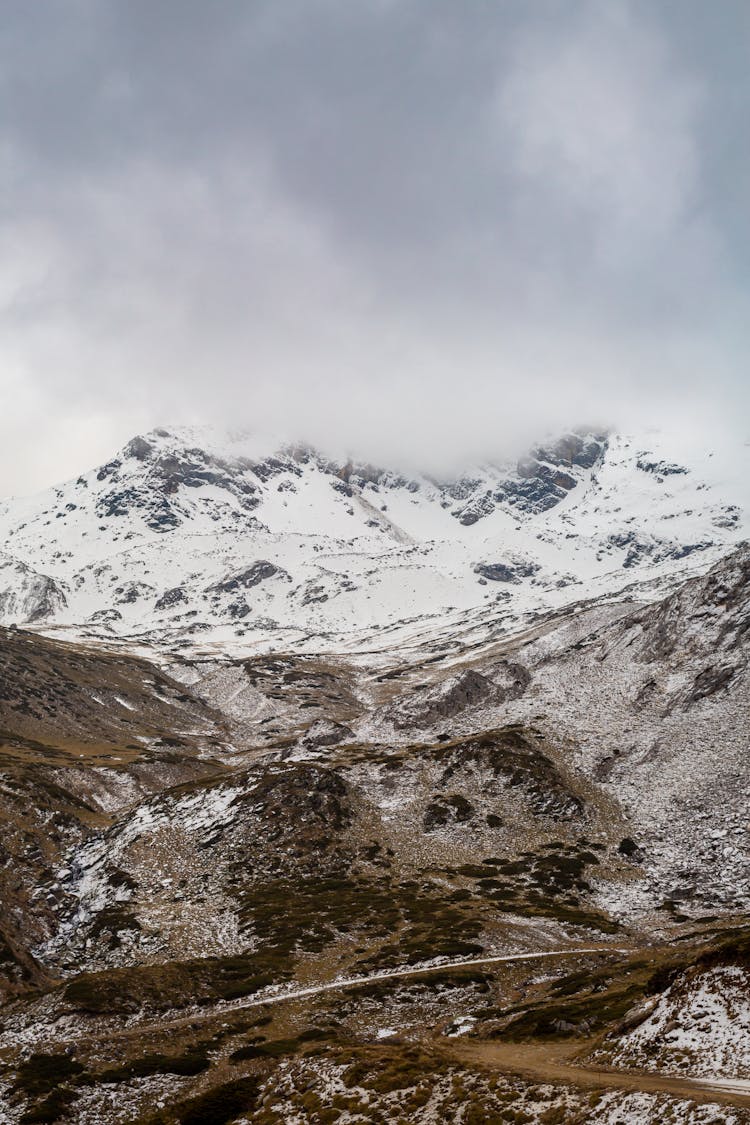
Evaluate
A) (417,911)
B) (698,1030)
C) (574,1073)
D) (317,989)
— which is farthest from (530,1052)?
(417,911)

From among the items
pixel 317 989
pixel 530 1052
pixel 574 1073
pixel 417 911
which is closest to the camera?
pixel 574 1073

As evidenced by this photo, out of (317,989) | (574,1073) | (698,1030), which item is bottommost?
(317,989)

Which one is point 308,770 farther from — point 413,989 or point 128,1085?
point 128,1085

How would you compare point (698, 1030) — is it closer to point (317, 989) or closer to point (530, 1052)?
point (530, 1052)

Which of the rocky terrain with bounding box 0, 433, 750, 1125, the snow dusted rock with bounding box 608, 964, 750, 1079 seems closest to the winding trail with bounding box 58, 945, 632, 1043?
the rocky terrain with bounding box 0, 433, 750, 1125

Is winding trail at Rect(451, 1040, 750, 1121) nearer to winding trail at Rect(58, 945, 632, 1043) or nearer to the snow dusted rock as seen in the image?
the snow dusted rock

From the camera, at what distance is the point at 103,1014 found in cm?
4500

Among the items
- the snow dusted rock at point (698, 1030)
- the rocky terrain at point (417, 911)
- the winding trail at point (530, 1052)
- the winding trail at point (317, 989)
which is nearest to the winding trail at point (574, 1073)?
the winding trail at point (530, 1052)

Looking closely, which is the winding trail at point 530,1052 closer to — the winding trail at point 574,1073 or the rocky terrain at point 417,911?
the winding trail at point 574,1073

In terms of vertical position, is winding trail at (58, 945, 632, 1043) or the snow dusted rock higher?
the snow dusted rock

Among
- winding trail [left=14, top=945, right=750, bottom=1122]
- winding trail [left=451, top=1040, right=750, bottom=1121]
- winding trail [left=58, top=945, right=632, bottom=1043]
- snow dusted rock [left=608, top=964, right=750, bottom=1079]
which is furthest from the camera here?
winding trail [left=58, top=945, right=632, bottom=1043]

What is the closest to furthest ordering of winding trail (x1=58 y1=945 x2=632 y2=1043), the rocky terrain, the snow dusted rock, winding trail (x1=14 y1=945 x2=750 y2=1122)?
winding trail (x1=14 y1=945 x2=750 y2=1122) < the snow dusted rock < the rocky terrain < winding trail (x1=58 y1=945 x2=632 y2=1043)

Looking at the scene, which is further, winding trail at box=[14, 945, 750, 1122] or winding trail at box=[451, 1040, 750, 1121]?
winding trail at box=[14, 945, 750, 1122]

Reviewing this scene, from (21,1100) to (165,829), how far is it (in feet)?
180
